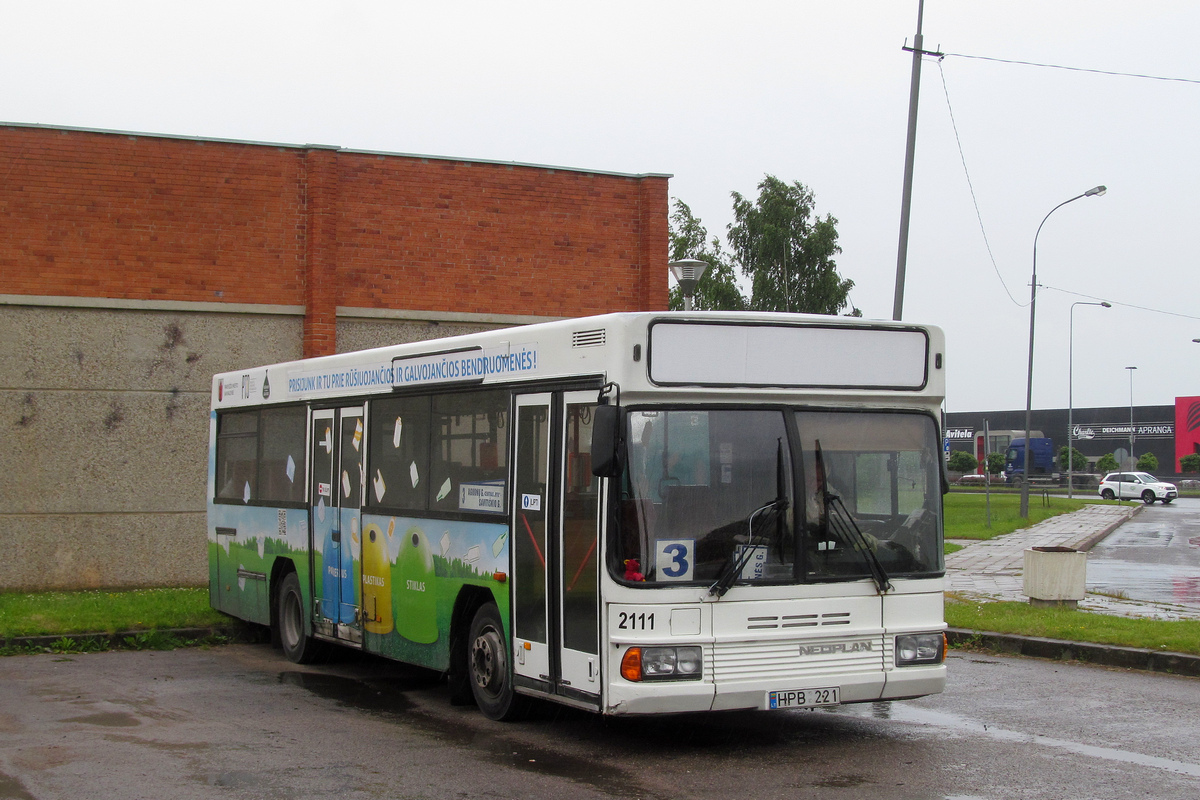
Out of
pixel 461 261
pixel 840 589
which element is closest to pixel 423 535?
pixel 840 589

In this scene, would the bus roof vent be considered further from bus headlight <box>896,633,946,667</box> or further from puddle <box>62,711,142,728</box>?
puddle <box>62,711,142,728</box>

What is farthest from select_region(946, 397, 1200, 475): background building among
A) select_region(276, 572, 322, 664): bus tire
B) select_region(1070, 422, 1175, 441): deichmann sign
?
select_region(276, 572, 322, 664): bus tire

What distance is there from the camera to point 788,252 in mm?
55250

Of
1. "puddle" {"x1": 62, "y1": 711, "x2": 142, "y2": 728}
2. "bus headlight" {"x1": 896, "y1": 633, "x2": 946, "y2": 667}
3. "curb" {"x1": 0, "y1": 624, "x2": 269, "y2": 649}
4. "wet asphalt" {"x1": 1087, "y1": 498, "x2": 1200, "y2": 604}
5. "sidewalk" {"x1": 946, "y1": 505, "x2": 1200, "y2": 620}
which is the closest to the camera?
"bus headlight" {"x1": 896, "y1": 633, "x2": 946, "y2": 667}

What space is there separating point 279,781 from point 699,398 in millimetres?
3178

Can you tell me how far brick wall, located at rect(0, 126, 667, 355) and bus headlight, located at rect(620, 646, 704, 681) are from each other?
40.0ft

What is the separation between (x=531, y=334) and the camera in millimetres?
8562

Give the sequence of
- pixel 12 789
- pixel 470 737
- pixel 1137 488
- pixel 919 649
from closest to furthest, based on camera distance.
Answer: pixel 12 789 < pixel 919 649 < pixel 470 737 < pixel 1137 488

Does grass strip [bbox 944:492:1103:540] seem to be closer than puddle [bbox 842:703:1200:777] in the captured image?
No

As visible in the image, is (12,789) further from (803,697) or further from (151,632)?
(151,632)

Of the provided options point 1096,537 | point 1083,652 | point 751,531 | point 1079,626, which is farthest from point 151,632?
point 1096,537

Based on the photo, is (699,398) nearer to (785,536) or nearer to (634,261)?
(785,536)

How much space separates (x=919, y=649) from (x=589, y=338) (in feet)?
9.21

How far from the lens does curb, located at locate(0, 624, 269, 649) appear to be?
1277 centimetres
